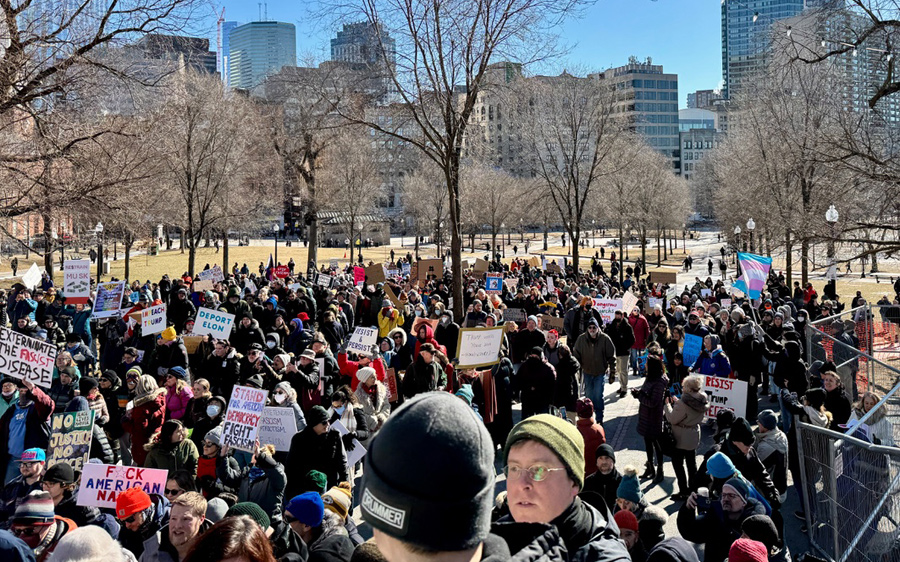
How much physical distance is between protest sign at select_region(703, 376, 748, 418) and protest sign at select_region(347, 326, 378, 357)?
5.70 meters

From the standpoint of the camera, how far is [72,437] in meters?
8.23

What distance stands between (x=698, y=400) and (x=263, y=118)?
39.5 meters

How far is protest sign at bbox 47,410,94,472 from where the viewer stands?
8.16 meters

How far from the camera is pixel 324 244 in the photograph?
77.6 meters

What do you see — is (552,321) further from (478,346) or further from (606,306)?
(478,346)

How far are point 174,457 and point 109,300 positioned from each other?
12.1 metres

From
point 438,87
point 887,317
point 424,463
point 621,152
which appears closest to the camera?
point 424,463

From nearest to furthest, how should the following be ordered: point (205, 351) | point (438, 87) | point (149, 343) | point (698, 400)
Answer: point (698, 400)
point (205, 351)
point (149, 343)
point (438, 87)

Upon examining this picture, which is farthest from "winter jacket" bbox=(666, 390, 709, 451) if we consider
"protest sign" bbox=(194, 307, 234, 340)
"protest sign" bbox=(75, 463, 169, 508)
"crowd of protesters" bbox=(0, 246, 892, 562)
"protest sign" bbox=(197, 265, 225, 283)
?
"protest sign" bbox=(197, 265, 225, 283)

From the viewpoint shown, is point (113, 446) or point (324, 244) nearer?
point (113, 446)

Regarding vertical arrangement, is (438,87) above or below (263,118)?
below

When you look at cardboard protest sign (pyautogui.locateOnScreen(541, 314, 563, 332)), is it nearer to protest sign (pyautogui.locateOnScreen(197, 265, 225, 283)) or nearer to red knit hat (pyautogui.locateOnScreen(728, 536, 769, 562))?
protest sign (pyautogui.locateOnScreen(197, 265, 225, 283))

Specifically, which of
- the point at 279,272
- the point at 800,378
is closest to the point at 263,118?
the point at 279,272

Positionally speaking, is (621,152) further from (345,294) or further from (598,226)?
(598,226)
